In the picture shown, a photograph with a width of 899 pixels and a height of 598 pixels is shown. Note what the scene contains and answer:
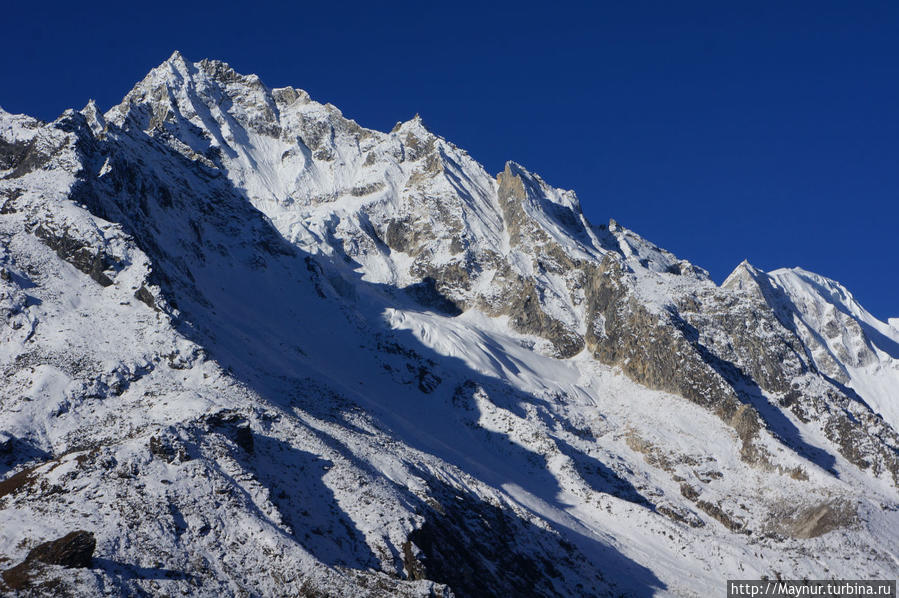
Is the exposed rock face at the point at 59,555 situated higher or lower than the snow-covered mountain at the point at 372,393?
lower

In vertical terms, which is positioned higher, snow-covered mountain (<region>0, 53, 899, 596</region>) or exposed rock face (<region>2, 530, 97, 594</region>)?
snow-covered mountain (<region>0, 53, 899, 596</region>)

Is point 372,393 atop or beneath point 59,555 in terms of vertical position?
atop

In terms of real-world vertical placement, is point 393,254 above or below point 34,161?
above

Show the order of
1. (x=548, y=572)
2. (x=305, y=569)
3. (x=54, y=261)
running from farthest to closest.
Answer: (x=54, y=261) → (x=548, y=572) → (x=305, y=569)

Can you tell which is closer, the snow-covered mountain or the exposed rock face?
the exposed rock face

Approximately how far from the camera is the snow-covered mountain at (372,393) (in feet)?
131

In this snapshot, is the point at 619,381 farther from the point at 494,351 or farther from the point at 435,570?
the point at 435,570

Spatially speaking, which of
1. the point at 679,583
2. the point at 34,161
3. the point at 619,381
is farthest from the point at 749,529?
the point at 34,161

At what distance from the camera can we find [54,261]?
227 feet

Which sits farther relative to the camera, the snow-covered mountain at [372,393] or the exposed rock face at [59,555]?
the snow-covered mountain at [372,393]

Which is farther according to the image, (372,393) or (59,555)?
(372,393)

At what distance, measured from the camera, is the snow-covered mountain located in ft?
131

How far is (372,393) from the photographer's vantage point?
87.3 metres

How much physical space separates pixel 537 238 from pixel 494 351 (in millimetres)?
39740
